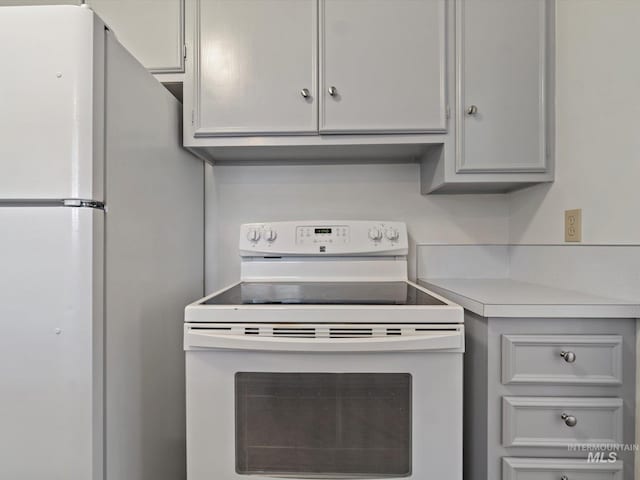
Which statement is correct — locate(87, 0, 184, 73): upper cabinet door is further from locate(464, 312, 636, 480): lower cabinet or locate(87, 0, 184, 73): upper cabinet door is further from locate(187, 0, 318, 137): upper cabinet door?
locate(464, 312, 636, 480): lower cabinet

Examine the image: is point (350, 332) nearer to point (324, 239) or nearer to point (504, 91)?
point (324, 239)

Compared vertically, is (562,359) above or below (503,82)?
below

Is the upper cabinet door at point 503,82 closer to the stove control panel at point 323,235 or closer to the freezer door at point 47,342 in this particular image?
the stove control panel at point 323,235

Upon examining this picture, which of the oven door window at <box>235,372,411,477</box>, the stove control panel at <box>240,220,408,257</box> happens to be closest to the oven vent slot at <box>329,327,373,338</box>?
the oven door window at <box>235,372,411,477</box>

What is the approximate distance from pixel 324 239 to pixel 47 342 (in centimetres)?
103

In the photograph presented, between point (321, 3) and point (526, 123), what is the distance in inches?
34.2

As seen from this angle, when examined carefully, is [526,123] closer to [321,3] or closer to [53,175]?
[321,3]

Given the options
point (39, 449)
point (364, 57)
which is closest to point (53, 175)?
point (39, 449)

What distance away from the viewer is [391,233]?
5.34 ft

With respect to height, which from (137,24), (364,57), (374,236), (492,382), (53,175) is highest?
(137,24)

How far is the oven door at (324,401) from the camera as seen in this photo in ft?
3.12

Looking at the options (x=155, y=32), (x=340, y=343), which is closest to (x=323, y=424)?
(x=340, y=343)

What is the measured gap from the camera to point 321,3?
4.41 ft

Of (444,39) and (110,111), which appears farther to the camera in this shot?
(444,39)
